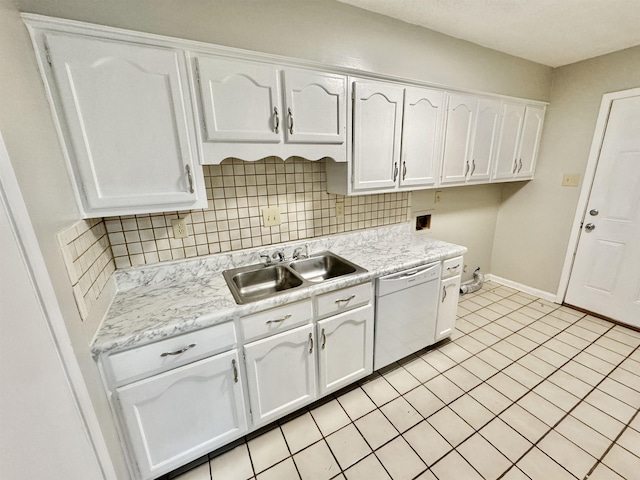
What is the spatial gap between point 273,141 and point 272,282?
902 millimetres

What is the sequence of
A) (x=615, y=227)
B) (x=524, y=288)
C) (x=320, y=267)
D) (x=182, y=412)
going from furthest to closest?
(x=524, y=288) → (x=615, y=227) → (x=320, y=267) → (x=182, y=412)

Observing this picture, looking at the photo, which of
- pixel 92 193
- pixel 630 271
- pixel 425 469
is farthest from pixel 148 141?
pixel 630 271

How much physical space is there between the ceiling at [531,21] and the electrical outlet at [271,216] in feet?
4.38

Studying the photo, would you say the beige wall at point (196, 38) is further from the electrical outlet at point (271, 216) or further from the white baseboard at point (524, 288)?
the white baseboard at point (524, 288)

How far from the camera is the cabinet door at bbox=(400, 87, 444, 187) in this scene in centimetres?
183

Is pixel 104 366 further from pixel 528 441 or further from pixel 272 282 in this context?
pixel 528 441

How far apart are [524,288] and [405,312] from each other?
2262 mm

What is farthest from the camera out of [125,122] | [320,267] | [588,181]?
[588,181]

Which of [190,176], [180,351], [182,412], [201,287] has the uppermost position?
[190,176]

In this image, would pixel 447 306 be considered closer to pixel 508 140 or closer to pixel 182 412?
pixel 508 140

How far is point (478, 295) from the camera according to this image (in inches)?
123

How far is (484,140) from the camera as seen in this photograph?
7.50ft

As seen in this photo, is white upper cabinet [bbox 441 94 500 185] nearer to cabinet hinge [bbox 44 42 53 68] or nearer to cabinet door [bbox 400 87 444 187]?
cabinet door [bbox 400 87 444 187]

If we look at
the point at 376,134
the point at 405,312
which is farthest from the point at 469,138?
the point at 405,312
